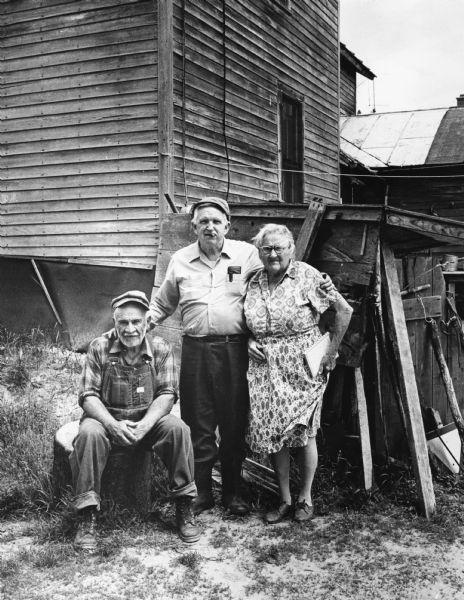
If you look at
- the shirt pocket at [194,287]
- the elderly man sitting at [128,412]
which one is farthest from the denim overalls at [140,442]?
the shirt pocket at [194,287]

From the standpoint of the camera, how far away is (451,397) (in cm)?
473

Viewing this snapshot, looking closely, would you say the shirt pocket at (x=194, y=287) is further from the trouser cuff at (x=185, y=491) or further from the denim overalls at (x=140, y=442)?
the trouser cuff at (x=185, y=491)

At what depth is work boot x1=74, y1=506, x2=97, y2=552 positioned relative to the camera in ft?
11.0

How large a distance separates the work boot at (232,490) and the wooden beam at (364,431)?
0.86 m

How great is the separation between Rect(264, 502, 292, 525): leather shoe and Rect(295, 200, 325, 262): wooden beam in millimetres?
1768

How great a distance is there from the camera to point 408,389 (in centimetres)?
409

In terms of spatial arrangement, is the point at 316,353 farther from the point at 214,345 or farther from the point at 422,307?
the point at 422,307

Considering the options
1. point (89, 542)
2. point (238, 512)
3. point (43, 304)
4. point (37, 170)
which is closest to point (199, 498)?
point (238, 512)

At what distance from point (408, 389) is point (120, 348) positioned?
1.96 m

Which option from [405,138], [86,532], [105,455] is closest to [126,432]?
[105,455]

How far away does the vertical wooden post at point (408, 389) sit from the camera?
3.93 metres

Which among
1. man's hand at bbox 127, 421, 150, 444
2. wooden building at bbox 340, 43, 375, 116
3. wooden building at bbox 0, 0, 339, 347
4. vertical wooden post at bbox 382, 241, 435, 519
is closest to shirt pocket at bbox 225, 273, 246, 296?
man's hand at bbox 127, 421, 150, 444

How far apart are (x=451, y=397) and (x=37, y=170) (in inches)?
239

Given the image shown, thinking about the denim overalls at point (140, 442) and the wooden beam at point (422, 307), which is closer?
the denim overalls at point (140, 442)
